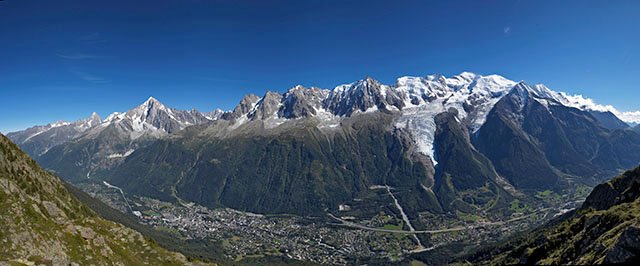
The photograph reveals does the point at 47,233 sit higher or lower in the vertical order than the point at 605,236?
lower

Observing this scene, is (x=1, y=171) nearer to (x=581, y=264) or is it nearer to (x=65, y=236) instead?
(x=65, y=236)

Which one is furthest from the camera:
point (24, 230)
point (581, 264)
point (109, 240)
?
point (109, 240)

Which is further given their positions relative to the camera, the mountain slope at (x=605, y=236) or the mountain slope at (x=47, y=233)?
the mountain slope at (x=47, y=233)

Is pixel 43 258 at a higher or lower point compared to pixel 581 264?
lower

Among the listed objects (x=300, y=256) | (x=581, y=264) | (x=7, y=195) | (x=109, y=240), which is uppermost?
(x=7, y=195)

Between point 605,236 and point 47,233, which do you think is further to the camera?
point 47,233

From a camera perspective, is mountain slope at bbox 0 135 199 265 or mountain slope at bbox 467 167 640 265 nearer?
mountain slope at bbox 467 167 640 265

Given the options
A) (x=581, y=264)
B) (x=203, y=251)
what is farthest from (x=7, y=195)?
(x=203, y=251)

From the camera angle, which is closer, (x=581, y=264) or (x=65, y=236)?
(x=581, y=264)
